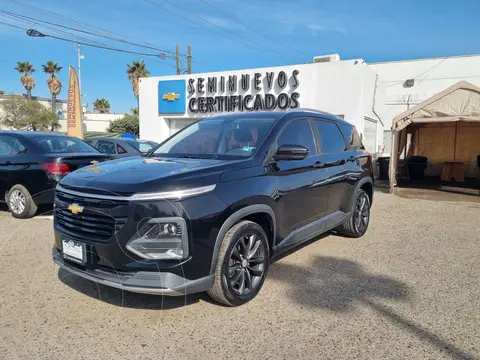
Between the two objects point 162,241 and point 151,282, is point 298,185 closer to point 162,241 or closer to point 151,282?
point 162,241

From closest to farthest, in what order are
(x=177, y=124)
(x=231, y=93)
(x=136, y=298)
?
(x=136, y=298) → (x=231, y=93) → (x=177, y=124)

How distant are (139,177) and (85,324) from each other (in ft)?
4.49

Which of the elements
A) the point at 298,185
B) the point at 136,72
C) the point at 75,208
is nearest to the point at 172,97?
the point at 298,185

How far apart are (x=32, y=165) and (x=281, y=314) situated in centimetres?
550

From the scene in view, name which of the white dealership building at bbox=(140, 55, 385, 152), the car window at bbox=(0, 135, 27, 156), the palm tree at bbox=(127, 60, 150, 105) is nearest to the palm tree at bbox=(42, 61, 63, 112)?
the palm tree at bbox=(127, 60, 150, 105)

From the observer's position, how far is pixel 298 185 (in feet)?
14.2

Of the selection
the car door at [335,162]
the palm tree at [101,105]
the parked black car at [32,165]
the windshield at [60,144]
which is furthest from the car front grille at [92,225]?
the palm tree at [101,105]

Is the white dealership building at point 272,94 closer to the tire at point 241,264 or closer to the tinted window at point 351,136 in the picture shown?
the tinted window at point 351,136

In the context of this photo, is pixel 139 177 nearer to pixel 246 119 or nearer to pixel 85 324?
pixel 85 324

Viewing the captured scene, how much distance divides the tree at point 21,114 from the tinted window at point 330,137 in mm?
48674

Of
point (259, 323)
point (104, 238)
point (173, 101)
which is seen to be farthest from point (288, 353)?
point (173, 101)

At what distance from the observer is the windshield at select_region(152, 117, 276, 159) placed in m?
4.11

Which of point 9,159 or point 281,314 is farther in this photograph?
point 9,159

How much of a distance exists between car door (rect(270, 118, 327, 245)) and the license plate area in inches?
74.8
